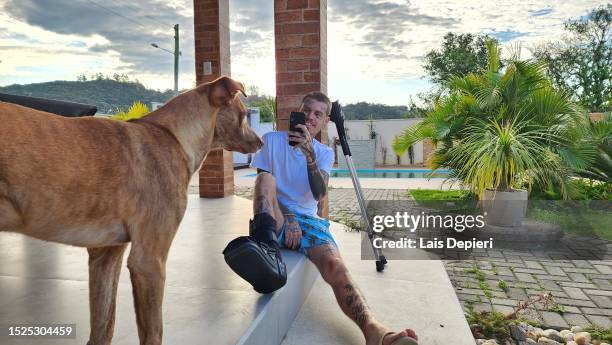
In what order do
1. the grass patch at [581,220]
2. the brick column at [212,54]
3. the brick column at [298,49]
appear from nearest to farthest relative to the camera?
the brick column at [298,49]
the grass patch at [581,220]
the brick column at [212,54]

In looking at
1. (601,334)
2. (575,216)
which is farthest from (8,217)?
(575,216)

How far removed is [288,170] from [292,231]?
1.40ft

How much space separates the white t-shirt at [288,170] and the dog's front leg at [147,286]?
54.5 inches

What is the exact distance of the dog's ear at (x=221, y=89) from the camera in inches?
67.0

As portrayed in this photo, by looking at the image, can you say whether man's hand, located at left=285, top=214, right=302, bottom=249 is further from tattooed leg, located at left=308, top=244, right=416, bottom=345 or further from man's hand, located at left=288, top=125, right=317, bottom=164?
man's hand, located at left=288, top=125, right=317, bottom=164

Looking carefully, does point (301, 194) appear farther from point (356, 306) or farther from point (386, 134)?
→ point (386, 134)

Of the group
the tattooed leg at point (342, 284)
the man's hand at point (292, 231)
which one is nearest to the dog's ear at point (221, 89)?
the man's hand at point (292, 231)

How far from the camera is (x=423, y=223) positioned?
640cm

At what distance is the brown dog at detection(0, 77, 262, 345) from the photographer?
42.2 inches

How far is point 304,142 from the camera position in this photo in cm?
265

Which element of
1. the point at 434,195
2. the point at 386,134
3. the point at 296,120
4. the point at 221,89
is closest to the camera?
the point at 221,89

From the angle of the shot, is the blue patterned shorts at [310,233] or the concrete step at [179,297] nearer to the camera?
the concrete step at [179,297]

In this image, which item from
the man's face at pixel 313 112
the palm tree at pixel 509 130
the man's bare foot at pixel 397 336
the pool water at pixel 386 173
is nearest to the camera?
the man's bare foot at pixel 397 336

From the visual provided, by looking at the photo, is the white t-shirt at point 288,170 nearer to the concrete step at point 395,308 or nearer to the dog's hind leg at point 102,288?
the concrete step at point 395,308
